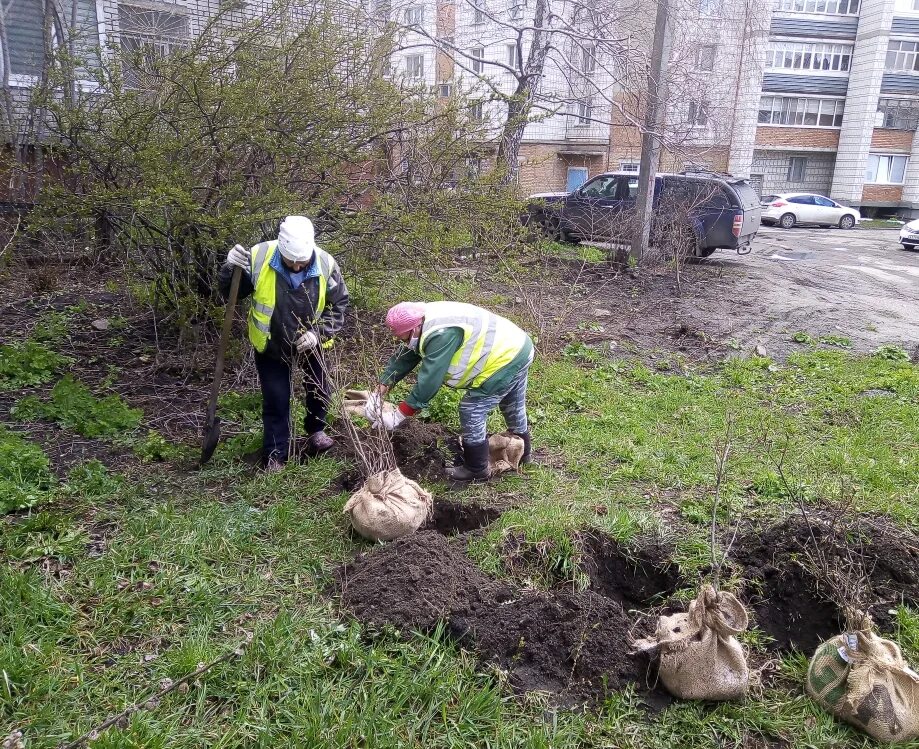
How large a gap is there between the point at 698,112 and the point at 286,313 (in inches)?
418

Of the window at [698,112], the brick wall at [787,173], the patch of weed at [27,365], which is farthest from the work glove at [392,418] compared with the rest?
the brick wall at [787,173]

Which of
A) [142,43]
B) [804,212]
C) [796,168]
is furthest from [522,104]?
[796,168]

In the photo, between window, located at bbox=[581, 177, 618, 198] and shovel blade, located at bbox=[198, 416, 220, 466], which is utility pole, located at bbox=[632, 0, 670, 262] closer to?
window, located at bbox=[581, 177, 618, 198]

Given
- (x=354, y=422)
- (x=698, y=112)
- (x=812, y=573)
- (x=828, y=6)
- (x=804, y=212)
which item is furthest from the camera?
(x=828, y=6)

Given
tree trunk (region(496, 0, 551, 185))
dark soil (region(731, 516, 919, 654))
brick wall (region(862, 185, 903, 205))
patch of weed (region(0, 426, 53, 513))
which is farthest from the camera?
brick wall (region(862, 185, 903, 205))

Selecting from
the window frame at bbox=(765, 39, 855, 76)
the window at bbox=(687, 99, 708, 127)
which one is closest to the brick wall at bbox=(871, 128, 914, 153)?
the window frame at bbox=(765, 39, 855, 76)

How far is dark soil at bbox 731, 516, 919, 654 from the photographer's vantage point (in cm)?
322

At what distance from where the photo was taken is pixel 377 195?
609 centimetres

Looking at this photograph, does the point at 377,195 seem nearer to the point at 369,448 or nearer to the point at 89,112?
the point at 89,112

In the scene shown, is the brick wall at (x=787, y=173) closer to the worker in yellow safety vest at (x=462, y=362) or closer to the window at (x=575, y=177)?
the window at (x=575, y=177)

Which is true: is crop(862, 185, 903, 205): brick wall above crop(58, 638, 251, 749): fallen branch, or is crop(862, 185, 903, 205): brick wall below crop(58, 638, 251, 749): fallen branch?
above

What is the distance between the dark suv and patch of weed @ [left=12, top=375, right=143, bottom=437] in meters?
8.21

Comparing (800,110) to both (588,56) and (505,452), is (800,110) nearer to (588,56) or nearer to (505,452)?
(588,56)

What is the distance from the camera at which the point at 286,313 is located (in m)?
4.46
